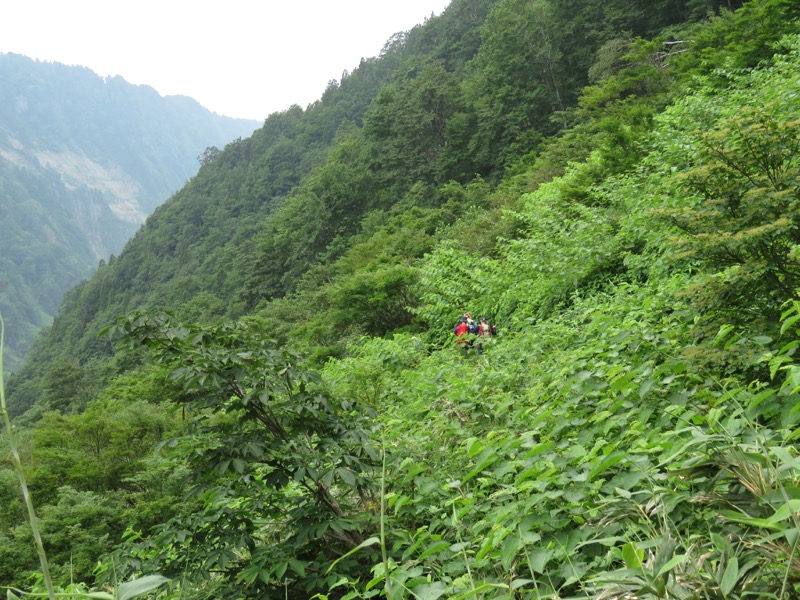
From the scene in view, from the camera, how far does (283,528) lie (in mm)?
3006

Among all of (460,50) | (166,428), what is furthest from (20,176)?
(166,428)

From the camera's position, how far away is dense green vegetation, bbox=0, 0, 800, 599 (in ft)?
5.99

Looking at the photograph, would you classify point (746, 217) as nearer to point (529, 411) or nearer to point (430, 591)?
point (529, 411)

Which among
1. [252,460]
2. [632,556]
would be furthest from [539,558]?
[252,460]

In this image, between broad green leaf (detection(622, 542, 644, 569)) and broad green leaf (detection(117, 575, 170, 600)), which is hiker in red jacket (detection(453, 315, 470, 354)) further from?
broad green leaf (detection(117, 575, 170, 600))

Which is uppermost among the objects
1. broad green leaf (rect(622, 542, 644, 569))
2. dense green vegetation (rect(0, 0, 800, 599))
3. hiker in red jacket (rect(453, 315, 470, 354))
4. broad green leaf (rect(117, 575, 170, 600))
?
broad green leaf (rect(117, 575, 170, 600))

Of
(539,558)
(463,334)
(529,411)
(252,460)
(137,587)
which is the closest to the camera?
(137,587)

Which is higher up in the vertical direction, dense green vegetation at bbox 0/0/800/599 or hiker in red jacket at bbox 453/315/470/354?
dense green vegetation at bbox 0/0/800/599

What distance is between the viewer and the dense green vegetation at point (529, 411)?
71.9 inches

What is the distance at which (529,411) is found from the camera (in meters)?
3.30

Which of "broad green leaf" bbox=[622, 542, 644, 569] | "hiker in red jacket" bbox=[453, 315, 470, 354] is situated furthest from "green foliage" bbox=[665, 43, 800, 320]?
"hiker in red jacket" bbox=[453, 315, 470, 354]

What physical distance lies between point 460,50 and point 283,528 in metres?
51.4

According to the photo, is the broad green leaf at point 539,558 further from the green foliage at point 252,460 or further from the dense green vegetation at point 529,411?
the green foliage at point 252,460

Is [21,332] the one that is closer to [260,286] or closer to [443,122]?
[260,286]
